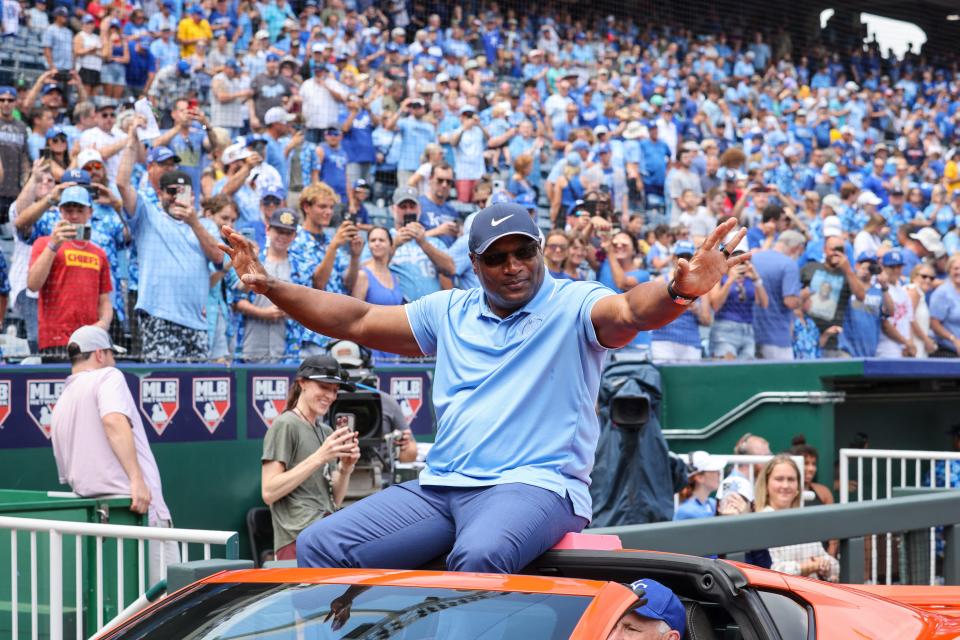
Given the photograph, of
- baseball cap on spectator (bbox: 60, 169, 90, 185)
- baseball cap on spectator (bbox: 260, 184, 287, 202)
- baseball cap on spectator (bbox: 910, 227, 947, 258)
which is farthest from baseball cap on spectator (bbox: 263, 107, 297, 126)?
baseball cap on spectator (bbox: 910, 227, 947, 258)

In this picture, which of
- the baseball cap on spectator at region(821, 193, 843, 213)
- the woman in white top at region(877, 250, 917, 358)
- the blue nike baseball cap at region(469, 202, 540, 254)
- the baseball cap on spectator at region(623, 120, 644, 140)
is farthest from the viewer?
the baseball cap on spectator at region(821, 193, 843, 213)

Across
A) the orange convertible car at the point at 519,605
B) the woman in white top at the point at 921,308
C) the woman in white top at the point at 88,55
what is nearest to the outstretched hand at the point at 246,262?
the orange convertible car at the point at 519,605

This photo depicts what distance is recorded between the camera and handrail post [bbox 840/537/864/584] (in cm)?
545

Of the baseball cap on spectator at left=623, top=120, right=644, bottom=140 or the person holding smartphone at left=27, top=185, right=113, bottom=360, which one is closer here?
the person holding smartphone at left=27, top=185, right=113, bottom=360

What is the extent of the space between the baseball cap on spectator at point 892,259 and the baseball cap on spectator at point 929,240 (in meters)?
2.71

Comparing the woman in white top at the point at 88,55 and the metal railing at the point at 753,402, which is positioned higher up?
the woman in white top at the point at 88,55

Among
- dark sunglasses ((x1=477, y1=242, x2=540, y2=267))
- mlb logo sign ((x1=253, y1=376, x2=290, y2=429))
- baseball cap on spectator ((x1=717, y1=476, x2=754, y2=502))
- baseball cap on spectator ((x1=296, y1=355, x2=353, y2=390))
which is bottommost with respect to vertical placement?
baseball cap on spectator ((x1=717, y1=476, x2=754, y2=502))

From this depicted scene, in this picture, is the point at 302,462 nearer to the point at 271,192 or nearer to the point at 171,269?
the point at 171,269

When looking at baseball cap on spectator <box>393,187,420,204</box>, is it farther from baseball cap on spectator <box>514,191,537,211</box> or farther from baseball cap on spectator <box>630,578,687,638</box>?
baseball cap on spectator <box>630,578,687,638</box>

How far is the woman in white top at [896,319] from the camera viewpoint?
43.1 ft

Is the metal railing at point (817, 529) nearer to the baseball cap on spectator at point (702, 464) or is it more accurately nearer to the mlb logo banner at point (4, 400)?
the baseball cap on spectator at point (702, 464)

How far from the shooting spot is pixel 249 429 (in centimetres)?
877

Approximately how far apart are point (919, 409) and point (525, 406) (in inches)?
376

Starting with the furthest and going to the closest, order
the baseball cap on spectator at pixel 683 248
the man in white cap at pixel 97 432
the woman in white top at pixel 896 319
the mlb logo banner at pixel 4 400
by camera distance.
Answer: the woman in white top at pixel 896 319 → the baseball cap on spectator at pixel 683 248 → the mlb logo banner at pixel 4 400 → the man in white cap at pixel 97 432
